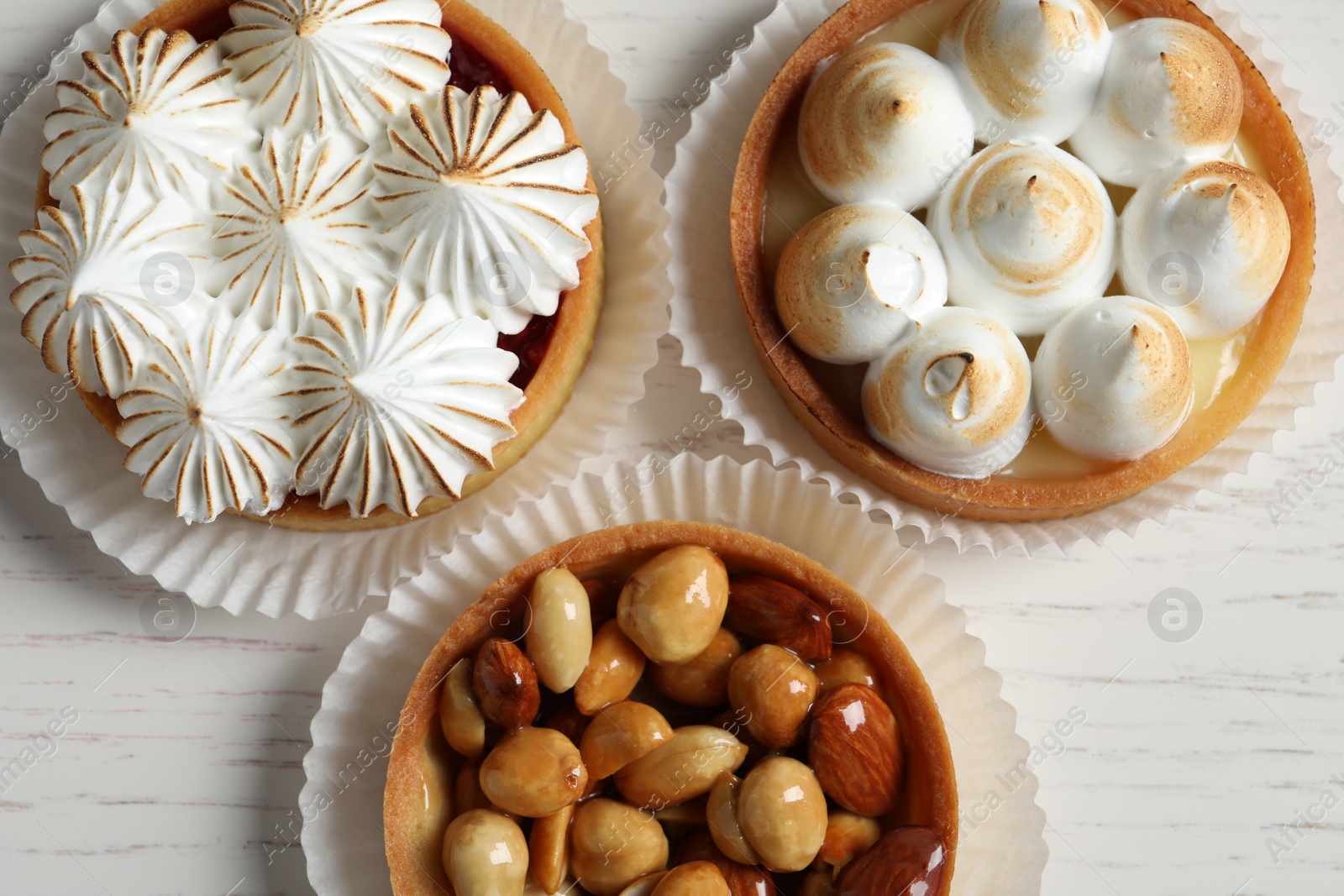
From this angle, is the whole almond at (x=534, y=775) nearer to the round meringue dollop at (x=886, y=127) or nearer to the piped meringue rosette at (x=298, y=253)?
the piped meringue rosette at (x=298, y=253)

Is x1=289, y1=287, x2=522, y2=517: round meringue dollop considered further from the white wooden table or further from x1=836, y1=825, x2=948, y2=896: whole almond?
x1=836, y1=825, x2=948, y2=896: whole almond

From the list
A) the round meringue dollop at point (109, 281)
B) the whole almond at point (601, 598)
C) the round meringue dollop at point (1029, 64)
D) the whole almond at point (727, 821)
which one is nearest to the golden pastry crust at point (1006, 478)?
the round meringue dollop at point (1029, 64)

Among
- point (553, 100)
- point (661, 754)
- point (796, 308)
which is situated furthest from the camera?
point (553, 100)

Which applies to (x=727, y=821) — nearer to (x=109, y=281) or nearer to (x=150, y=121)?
(x=109, y=281)

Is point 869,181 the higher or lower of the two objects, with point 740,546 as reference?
higher

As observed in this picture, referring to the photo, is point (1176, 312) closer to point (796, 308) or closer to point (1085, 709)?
point (796, 308)

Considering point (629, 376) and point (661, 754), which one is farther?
point (629, 376)

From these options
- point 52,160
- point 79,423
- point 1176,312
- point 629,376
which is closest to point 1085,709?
point 1176,312
